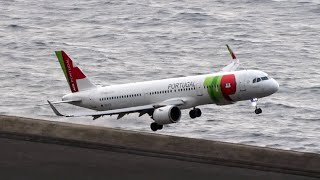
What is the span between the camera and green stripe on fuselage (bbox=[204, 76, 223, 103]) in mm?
86312

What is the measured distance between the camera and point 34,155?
7438 centimetres

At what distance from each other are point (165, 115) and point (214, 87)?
16.1ft

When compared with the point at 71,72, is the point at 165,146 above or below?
below

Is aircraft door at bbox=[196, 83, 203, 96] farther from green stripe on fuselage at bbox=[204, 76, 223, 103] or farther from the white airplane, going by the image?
green stripe on fuselage at bbox=[204, 76, 223, 103]

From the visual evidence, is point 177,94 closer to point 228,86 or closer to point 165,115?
point 165,115

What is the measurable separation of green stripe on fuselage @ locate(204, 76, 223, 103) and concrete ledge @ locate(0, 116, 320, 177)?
8947mm

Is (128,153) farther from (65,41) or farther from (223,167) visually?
(65,41)

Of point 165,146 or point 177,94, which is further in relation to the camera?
point 177,94

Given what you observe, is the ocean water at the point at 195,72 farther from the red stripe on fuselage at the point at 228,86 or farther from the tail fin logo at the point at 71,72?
the red stripe on fuselage at the point at 228,86

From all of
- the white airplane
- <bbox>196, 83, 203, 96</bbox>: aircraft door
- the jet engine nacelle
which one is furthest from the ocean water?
the jet engine nacelle

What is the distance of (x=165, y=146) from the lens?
258ft

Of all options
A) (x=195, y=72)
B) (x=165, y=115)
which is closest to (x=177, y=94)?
(x=165, y=115)

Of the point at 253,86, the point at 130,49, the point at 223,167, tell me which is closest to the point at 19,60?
the point at 130,49

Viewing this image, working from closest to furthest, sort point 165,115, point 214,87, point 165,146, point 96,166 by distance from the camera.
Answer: point 96,166 < point 165,146 < point 214,87 < point 165,115
